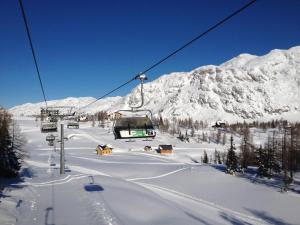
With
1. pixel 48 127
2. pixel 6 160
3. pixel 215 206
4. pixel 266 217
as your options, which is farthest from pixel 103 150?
pixel 266 217

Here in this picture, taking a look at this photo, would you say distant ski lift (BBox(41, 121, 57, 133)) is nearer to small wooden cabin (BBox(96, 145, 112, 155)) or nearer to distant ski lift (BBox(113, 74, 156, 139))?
distant ski lift (BBox(113, 74, 156, 139))

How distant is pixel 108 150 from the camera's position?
96.0m

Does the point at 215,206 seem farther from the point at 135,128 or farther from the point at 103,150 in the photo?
the point at 103,150

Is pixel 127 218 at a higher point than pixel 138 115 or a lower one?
lower

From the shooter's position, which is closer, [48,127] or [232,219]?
[232,219]

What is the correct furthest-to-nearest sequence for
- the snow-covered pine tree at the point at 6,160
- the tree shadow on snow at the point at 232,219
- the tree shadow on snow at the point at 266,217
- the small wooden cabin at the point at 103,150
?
the small wooden cabin at the point at 103,150, the snow-covered pine tree at the point at 6,160, the tree shadow on snow at the point at 266,217, the tree shadow on snow at the point at 232,219

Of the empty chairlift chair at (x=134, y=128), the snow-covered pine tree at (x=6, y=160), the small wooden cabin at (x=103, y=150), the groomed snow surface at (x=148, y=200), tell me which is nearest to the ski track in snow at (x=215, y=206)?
the groomed snow surface at (x=148, y=200)

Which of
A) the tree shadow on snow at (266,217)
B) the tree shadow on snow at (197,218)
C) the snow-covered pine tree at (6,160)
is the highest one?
the snow-covered pine tree at (6,160)

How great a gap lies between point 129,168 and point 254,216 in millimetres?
29989

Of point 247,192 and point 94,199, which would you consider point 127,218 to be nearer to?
point 94,199

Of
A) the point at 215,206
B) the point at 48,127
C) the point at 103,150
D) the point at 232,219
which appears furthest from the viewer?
the point at 103,150

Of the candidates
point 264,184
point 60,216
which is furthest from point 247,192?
Result: point 60,216

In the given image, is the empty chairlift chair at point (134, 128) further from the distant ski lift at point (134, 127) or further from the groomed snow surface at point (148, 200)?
the groomed snow surface at point (148, 200)

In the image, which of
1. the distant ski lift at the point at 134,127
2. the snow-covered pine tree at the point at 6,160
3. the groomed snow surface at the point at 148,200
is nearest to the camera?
the distant ski lift at the point at 134,127
